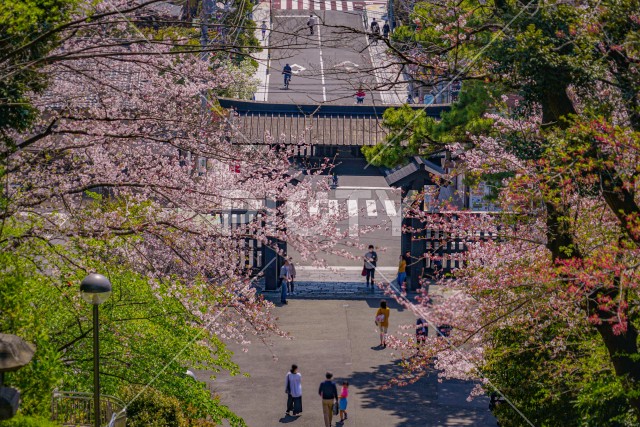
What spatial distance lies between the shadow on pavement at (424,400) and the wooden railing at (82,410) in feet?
28.0

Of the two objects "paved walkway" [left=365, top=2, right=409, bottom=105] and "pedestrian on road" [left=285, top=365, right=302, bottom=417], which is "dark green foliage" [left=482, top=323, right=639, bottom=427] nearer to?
"paved walkway" [left=365, top=2, right=409, bottom=105]

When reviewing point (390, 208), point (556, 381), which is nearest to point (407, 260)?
point (390, 208)

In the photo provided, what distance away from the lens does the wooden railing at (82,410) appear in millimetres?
10859

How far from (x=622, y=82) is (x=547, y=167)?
4.62ft

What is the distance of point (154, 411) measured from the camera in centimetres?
1480

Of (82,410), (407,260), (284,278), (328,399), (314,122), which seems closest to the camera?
(82,410)

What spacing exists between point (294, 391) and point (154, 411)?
445 cm

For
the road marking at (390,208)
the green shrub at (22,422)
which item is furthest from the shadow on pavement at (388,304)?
the green shrub at (22,422)

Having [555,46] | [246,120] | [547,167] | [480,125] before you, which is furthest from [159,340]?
[246,120]

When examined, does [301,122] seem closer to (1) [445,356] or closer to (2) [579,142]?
(1) [445,356]

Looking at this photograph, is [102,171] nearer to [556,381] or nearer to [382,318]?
[556,381]

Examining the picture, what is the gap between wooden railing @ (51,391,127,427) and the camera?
1086 cm

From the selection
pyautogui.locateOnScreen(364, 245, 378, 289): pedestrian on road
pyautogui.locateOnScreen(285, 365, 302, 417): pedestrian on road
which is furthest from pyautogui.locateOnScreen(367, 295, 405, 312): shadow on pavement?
pyautogui.locateOnScreen(285, 365, 302, 417): pedestrian on road

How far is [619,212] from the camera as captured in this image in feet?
34.6
